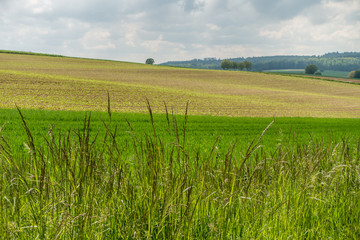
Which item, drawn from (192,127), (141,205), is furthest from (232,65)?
(141,205)

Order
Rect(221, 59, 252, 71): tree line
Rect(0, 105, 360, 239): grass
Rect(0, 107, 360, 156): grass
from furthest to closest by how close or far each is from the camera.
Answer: Rect(221, 59, 252, 71): tree line, Rect(0, 107, 360, 156): grass, Rect(0, 105, 360, 239): grass

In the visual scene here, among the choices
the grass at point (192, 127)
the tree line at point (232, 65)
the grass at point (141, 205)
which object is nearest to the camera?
the grass at point (141, 205)

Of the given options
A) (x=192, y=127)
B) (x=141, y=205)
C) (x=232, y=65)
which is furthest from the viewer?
(x=232, y=65)

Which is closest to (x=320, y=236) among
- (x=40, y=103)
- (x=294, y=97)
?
(x=40, y=103)

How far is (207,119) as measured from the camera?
18.3 m

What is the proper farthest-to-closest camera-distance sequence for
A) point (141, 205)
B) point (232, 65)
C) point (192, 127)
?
point (232, 65)
point (192, 127)
point (141, 205)

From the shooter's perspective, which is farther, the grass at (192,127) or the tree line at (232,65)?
the tree line at (232,65)

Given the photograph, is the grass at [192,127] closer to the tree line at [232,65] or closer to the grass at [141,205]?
the grass at [141,205]

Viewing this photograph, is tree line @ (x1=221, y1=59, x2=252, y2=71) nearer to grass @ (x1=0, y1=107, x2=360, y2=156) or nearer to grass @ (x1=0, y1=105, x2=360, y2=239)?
grass @ (x1=0, y1=107, x2=360, y2=156)

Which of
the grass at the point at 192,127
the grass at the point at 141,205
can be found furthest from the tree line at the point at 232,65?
the grass at the point at 141,205

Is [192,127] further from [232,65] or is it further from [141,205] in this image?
[232,65]

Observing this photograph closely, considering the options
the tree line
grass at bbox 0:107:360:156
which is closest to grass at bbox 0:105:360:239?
grass at bbox 0:107:360:156

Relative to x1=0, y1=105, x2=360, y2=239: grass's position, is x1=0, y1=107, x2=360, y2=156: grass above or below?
below

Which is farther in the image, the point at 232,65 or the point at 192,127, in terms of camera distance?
the point at 232,65
